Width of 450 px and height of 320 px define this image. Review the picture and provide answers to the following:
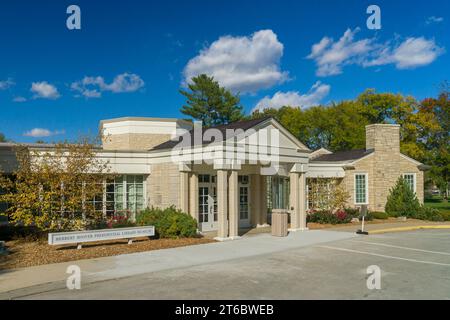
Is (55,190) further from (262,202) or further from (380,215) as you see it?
(380,215)

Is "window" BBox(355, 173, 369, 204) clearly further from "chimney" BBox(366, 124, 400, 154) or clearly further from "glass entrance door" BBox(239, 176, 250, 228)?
"glass entrance door" BBox(239, 176, 250, 228)

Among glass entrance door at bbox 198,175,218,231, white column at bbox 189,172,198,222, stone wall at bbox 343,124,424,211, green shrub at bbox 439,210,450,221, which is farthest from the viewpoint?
stone wall at bbox 343,124,424,211

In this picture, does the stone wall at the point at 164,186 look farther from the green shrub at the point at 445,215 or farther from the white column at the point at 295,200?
the green shrub at the point at 445,215

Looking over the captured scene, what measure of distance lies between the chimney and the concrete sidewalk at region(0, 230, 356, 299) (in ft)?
37.0

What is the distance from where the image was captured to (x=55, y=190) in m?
13.9

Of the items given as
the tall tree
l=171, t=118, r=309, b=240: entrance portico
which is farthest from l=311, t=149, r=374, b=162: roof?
the tall tree

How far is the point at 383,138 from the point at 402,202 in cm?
424

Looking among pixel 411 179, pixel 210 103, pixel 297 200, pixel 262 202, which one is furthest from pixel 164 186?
pixel 210 103

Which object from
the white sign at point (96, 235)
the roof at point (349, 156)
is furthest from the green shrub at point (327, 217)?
the white sign at point (96, 235)

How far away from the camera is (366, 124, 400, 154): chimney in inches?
1000

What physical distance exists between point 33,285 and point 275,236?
989cm

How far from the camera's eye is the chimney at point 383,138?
1000 inches
